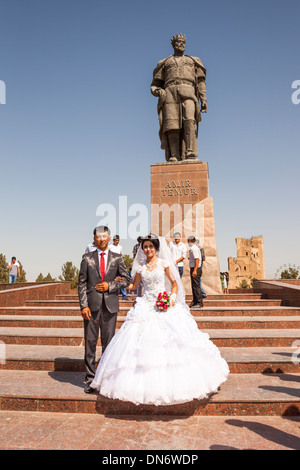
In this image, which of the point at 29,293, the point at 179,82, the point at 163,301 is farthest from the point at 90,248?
the point at 179,82

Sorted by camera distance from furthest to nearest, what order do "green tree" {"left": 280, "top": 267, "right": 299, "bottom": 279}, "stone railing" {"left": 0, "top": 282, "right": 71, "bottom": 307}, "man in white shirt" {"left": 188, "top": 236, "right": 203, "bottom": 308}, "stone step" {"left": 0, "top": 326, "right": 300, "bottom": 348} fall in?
1. "green tree" {"left": 280, "top": 267, "right": 299, "bottom": 279}
2. "stone railing" {"left": 0, "top": 282, "right": 71, "bottom": 307}
3. "man in white shirt" {"left": 188, "top": 236, "right": 203, "bottom": 308}
4. "stone step" {"left": 0, "top": 326, "right": 300, "bottom": 348}

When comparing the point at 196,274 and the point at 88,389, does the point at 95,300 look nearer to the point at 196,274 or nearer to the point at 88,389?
the point at 88,389

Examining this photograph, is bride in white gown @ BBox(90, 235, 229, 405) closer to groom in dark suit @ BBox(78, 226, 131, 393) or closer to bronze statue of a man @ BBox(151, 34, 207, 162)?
groom in dark suit @ BBox(78, 226, 131, 393)

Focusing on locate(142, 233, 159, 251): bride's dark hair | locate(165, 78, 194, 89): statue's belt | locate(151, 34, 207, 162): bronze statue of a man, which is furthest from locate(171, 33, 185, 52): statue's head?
locate(142, 233, 159, 251): bride's dark hair

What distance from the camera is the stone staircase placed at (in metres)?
3.93

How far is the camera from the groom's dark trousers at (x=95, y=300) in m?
4.39

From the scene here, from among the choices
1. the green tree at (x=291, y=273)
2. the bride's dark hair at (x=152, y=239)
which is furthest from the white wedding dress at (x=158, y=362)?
the green tree at (x=291, y=273)

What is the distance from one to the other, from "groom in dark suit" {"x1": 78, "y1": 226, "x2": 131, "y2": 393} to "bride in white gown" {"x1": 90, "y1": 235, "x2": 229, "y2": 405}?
0.26 m

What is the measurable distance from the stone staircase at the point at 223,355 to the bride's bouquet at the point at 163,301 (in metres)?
1.04

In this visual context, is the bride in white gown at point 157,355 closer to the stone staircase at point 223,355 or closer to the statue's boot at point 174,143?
the stone staircase at point 223,355

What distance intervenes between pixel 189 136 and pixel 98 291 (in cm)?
929

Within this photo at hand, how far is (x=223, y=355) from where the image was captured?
5.38 metres

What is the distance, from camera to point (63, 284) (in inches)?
540
